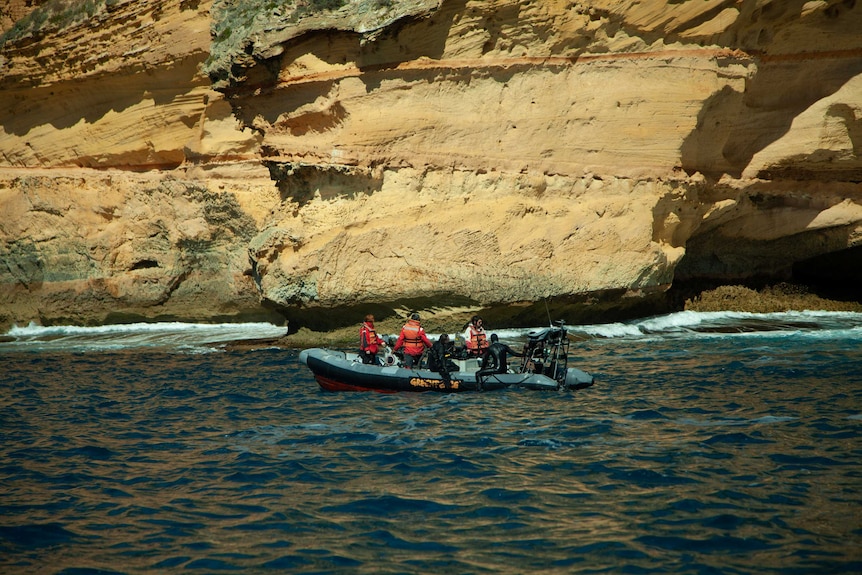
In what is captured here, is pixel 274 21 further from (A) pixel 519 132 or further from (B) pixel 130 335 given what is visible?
(B) pixel 130 335

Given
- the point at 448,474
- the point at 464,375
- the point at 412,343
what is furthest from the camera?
the point at 412,343

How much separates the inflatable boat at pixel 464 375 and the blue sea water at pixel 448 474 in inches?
14.4

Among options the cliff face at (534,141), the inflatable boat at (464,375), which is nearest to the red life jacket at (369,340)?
the inflatable boat at (464,375)

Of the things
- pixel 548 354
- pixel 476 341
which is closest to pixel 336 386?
pixel 476 341

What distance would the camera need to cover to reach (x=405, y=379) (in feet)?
47.9

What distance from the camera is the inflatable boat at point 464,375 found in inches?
565

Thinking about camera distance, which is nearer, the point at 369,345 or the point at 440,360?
the point at 440,360

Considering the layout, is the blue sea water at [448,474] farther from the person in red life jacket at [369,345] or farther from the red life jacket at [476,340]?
the red life jacket at [476,340]

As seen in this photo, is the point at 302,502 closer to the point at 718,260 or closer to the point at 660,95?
the point at 660,95

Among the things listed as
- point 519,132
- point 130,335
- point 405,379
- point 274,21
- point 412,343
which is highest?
point 274,21

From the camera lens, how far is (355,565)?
24.5 ft

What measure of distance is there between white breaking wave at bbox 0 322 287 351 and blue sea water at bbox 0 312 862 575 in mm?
6098

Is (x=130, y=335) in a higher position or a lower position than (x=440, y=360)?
lower

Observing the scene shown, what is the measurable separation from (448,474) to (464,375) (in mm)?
4814
